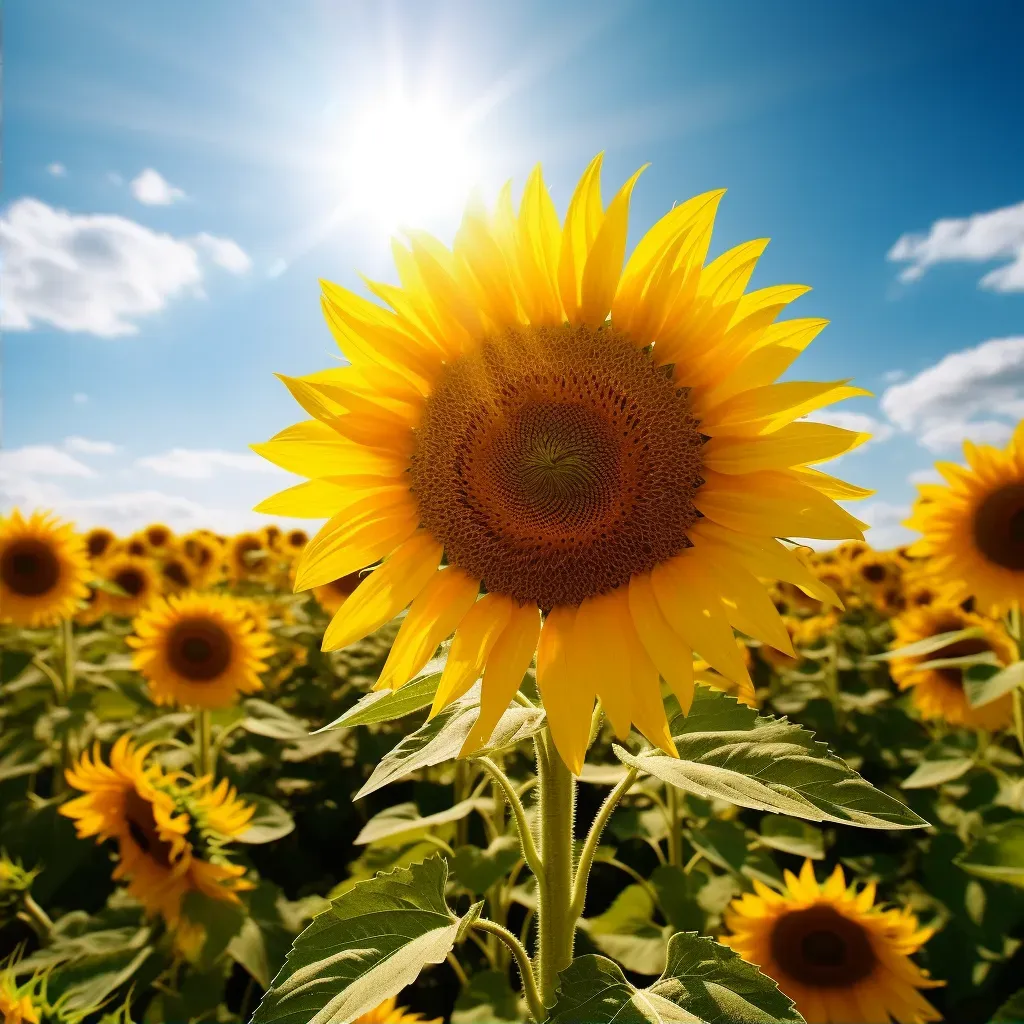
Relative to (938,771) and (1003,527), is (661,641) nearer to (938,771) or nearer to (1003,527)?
(938,771)

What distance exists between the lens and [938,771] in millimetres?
4230

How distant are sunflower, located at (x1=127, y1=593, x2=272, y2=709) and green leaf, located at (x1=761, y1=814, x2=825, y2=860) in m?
3.37

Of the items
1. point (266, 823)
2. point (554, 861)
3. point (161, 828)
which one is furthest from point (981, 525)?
point (161, 828)

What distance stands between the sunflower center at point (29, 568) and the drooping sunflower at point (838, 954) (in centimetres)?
639

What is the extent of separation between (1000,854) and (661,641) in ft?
7.88

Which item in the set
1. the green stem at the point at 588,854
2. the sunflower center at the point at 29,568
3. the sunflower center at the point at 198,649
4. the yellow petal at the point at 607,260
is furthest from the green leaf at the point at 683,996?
the sunflower center at the point at 29,568

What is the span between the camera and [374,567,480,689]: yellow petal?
5.49 feet

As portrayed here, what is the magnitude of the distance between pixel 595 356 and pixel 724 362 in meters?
0.28

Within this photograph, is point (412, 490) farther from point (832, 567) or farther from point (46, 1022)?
point (832, 567)

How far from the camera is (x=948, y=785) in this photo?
505 cm

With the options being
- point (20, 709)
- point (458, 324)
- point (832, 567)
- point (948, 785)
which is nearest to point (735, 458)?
point (458, 324)

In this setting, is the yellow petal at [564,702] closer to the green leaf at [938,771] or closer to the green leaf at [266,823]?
the green leaf at [266,823]

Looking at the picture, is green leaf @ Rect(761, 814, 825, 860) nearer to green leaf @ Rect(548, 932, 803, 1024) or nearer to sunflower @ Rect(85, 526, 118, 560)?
green leaf @ Rect(548, 932, 803, 1024)

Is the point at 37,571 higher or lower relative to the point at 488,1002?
higher
